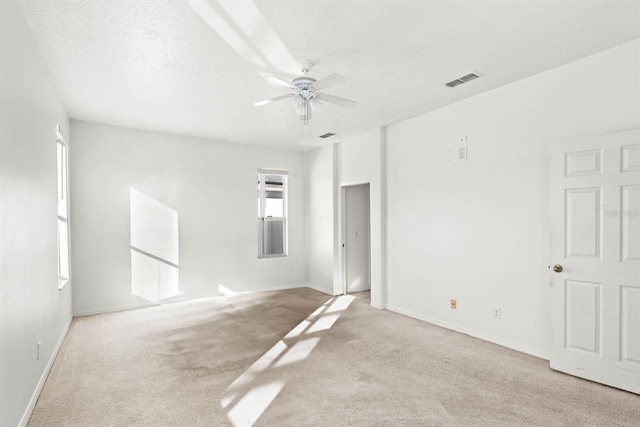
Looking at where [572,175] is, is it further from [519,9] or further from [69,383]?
[69,383]

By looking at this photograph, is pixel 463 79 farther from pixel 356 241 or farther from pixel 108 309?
pixel 108 309

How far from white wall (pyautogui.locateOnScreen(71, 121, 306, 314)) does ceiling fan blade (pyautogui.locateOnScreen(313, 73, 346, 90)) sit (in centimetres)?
371

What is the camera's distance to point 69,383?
2990mm

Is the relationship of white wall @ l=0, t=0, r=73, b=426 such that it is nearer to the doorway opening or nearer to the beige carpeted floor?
the beige carpeted floor

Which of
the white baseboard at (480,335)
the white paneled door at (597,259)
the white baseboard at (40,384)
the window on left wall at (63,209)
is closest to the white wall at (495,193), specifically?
the white baseboard at (480,335)

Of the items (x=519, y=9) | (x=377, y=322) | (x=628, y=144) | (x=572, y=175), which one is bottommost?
(x=377, y=322)

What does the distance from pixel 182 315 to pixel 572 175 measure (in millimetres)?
4950

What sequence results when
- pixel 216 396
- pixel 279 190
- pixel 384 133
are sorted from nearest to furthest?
pixel 216 396 → pixel 384 133 → pixel 279 190

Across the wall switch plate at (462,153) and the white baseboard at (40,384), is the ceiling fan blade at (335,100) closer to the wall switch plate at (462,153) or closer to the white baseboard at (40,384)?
the wall switch plate at (462,153)

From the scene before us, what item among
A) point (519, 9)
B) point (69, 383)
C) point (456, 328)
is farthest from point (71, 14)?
point (456, 328)

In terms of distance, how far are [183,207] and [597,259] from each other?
5.48 m

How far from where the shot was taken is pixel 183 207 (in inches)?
232

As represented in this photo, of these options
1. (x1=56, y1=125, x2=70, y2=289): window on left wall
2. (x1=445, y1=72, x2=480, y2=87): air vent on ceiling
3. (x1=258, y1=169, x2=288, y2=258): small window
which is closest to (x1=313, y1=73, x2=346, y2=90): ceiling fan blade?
(x1=445, y1=72, x2=480, y2=87): air vent on ceiling

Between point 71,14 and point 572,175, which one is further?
point 572,175
